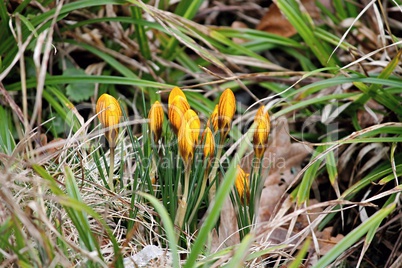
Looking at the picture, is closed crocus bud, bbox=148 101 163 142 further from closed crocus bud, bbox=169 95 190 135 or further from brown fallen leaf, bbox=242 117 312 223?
brown fallen leaf, bbox=242 117 312 223

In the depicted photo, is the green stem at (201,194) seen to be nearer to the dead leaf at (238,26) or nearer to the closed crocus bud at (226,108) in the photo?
the closed crocus bud at (226,108)

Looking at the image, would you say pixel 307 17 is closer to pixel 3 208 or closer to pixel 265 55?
pixel 265 55

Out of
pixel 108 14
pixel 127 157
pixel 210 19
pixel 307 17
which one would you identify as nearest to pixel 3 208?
pixel 127 157

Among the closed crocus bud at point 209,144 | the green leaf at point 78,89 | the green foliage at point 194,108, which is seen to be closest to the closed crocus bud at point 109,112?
the green foliage at point 194,108

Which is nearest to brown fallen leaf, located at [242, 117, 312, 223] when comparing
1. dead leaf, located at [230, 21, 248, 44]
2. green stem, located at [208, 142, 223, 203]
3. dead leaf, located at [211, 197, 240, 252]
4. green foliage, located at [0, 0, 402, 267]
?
green foliage, located at [0, 0, 402, 267]

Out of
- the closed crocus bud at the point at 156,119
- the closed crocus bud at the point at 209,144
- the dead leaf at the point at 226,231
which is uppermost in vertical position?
the closed crocus bud at the point at 156,119
